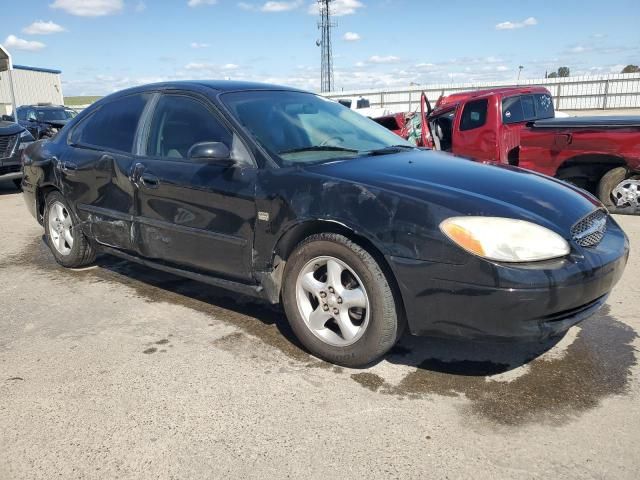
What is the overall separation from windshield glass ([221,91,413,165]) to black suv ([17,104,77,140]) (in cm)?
1444

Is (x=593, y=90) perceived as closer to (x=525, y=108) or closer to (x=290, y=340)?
(x=525, y=108)

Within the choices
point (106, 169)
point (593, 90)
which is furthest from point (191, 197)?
point (593, 90)

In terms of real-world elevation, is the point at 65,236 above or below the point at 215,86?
below

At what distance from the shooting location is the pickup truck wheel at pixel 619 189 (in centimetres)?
688

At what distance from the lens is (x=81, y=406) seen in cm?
271

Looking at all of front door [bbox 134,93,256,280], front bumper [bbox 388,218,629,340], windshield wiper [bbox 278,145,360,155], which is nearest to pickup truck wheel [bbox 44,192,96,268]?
front door [bbox 134,93,256,280]

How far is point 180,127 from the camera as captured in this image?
3852 mm

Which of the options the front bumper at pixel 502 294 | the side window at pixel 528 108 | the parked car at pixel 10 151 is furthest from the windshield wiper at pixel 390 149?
the parked car at pixel 10 151

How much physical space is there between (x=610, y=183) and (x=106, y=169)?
593 centimetres

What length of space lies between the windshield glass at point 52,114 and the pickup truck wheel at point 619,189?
16040 millimetres

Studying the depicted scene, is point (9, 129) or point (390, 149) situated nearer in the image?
point (390, 149)

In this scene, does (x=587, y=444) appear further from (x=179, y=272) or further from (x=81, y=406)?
(x=179, y=272)

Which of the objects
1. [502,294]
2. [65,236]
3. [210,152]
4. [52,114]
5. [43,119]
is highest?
[52,114]

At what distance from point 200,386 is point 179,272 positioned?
1.14 metres
